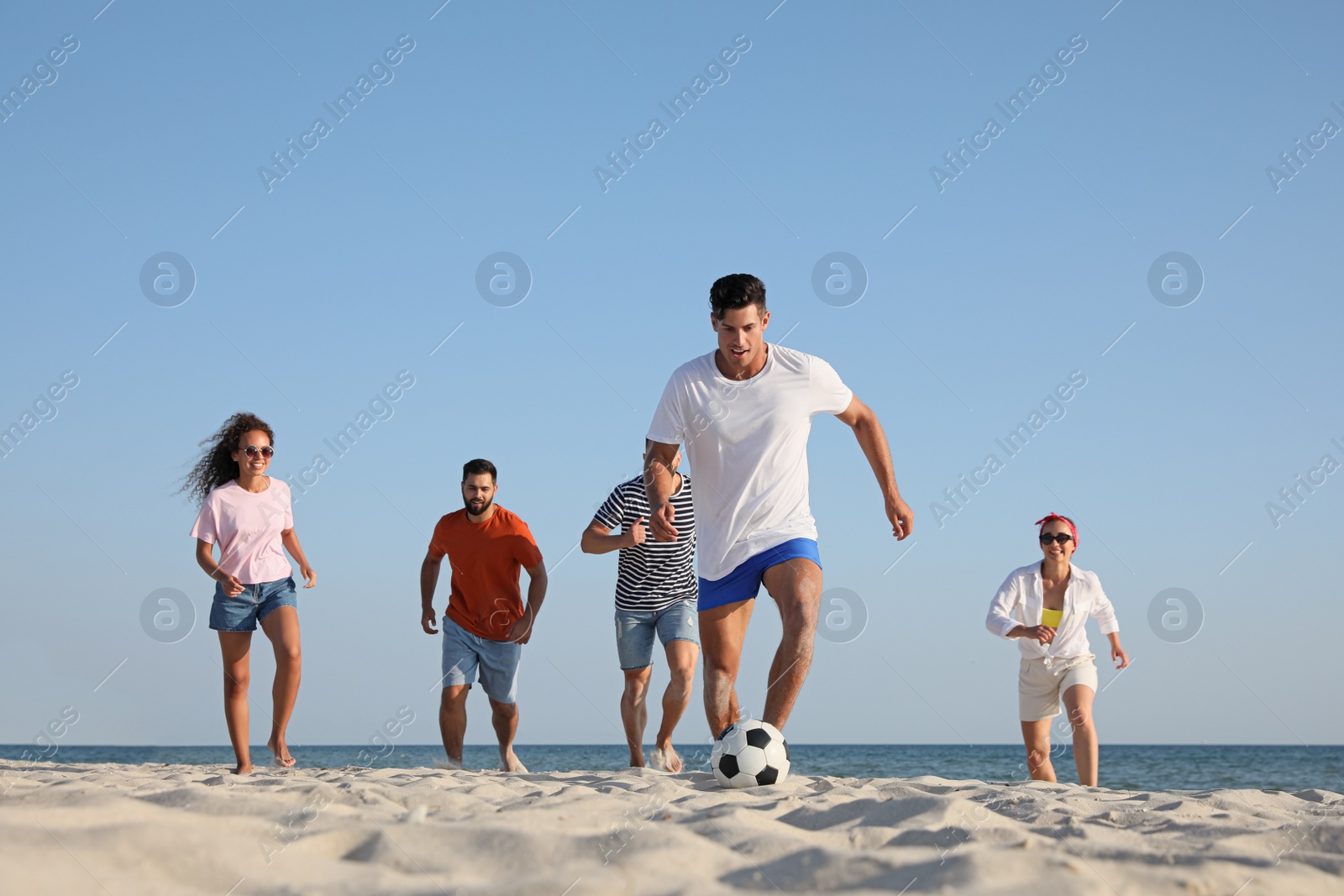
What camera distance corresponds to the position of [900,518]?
15.5ft

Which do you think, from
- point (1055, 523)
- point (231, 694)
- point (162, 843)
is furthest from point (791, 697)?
point (231, 694)

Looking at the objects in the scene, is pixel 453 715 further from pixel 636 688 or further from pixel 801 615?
pixel 801 615

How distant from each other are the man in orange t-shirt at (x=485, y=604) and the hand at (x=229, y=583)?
4.77 ft

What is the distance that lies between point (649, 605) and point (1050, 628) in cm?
258

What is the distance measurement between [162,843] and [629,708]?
16.0ft

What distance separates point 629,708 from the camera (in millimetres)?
6934

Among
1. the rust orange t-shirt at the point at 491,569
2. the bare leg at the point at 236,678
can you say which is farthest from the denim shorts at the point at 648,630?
the bare leg at the point at 236,678

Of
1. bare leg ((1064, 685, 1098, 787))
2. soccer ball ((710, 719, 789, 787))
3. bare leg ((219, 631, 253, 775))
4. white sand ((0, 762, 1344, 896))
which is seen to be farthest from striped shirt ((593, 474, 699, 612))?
white sand ((0, 762, 1344, 896))

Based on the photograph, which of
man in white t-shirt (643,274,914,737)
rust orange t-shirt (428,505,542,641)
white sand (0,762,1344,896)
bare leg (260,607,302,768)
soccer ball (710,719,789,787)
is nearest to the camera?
white sand (0,762,1344,896)

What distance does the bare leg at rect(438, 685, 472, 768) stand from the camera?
6945 millimetres

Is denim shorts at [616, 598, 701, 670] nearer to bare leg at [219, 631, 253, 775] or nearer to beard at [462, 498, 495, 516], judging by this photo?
beard at [462, 498, 495, 516]

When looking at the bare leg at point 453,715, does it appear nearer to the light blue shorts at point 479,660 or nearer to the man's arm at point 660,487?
the light blue shorts at point 479,660

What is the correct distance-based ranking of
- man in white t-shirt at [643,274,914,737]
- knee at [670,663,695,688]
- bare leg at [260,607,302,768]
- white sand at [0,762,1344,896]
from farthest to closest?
1. knee at [670,663,695,688]
2. bare leg at [260,607,302,768]
3. man in white t-shirt at [643,274,914,737]
4. white sand at [0,762,1344,896]

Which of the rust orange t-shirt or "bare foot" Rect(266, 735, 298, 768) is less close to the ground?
the rust orange t-shirt
